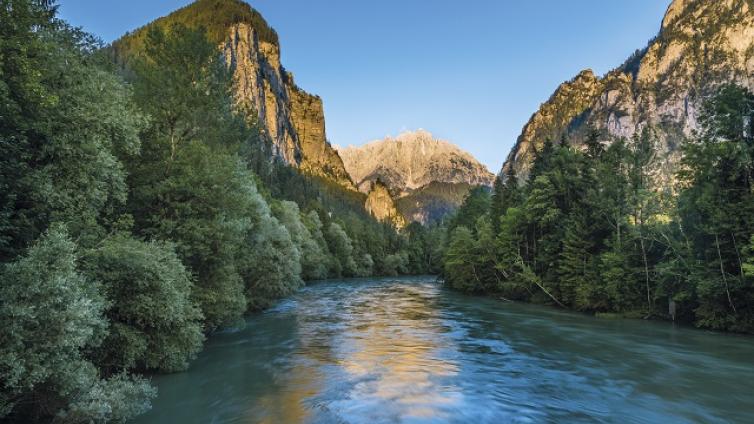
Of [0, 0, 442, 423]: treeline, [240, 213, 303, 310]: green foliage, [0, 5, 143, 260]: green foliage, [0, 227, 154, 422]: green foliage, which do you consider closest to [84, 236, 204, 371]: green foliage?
[0, 0, 442, 423]: treeline

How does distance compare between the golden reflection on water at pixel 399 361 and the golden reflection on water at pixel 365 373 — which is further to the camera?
the golden reflection on water at pixel 399 361

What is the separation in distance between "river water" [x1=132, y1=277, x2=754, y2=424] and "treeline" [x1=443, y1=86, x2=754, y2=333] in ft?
10.6

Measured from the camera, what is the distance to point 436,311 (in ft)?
145

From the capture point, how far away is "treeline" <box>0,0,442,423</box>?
1091 cm

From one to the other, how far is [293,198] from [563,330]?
117902mm

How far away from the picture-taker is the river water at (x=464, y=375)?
15.6m

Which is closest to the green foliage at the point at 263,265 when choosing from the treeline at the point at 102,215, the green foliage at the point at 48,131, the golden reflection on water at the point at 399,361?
the golden reflection on water at the point at 399,361

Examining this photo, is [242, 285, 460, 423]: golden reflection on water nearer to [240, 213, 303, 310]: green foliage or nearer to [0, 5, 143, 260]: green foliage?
[240, 213, 303, 310]: green foliage

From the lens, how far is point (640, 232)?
37.2 metres

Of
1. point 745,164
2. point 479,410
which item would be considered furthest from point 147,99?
point 745,164

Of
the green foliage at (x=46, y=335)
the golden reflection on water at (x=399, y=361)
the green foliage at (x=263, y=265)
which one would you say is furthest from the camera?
the green foliage at (x=263, y=265)

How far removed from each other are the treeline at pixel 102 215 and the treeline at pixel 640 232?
29.4 m

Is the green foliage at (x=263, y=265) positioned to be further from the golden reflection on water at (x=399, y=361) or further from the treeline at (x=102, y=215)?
the treeline at (x=102, y=215)

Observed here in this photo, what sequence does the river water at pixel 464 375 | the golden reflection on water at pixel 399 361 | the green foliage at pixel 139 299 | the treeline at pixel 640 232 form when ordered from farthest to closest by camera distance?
the treeline at pixel 640 232 < the golden reflection on water at pixel 399 361 < the river water at pixel 464 375 < the green foliage at pixel 139 299
